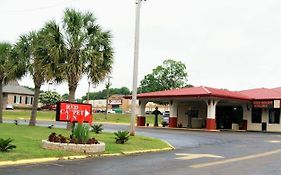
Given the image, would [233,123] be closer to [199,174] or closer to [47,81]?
[47,81]

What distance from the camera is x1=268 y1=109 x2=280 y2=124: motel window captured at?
139ft

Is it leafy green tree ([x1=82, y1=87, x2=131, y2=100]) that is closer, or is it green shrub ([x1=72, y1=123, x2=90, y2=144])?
green shrub ([x1=72, y1=123, x2=90, y2=144])

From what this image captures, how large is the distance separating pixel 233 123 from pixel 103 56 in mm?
22680

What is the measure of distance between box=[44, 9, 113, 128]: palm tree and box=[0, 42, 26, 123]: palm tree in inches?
184

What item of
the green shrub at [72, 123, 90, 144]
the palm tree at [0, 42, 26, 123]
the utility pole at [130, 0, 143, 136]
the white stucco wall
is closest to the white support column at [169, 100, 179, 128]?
the white stucco wall

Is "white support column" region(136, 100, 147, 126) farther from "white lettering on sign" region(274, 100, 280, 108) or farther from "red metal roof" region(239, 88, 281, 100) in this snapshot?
"white lettering on sign" region(274, 100, 280, 108)

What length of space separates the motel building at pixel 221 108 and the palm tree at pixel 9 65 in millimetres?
15994

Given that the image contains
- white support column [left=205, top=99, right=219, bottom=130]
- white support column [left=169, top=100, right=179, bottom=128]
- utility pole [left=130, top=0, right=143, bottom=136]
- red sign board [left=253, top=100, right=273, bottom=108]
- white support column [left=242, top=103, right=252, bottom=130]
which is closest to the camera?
utility pole [left=130, top=0, right=143, bottom=136]

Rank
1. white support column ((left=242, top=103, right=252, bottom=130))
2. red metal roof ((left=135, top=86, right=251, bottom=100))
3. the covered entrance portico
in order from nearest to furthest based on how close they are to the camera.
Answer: red metal roof ((left=135, top=86, right=251, bottom=100)) → the covered entrance portico → white support column ((left=242, top=103, right=252, bottom=130))

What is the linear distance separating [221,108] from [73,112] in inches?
1220

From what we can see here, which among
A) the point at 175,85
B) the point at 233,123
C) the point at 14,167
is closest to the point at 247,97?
the point at 233,123

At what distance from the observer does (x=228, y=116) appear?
1834 inches

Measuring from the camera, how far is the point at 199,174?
11.6 metres

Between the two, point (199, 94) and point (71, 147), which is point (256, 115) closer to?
point (199, 94)
